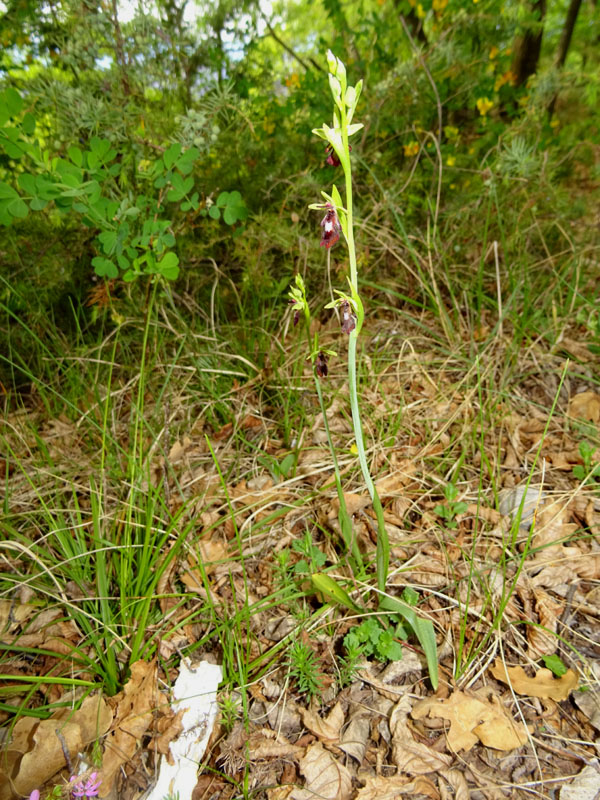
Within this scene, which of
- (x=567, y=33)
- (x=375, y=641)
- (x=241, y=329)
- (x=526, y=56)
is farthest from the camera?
(x=567, y=33)

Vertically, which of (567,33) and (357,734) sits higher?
(567,33)

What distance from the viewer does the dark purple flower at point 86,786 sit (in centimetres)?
111

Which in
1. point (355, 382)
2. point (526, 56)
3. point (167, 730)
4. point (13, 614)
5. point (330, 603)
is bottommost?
point (167, 730)

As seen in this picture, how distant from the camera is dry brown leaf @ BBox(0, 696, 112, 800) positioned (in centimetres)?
118

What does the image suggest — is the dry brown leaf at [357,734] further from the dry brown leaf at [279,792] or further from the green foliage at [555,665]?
the green foliage at [555,665]

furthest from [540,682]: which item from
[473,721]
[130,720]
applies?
[130,720]

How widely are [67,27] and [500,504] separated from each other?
296cm

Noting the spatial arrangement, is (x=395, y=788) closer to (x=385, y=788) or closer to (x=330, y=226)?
(x=385, y=788)

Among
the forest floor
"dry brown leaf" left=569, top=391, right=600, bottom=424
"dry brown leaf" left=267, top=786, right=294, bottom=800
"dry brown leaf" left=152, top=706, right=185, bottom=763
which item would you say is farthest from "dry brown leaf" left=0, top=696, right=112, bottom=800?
"dry brown leaf" left=569, top=391, right=600, bottom=424

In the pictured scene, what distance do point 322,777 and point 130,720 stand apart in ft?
1.71

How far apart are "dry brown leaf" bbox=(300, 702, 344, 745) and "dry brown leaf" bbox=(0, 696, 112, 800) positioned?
53 centimetres

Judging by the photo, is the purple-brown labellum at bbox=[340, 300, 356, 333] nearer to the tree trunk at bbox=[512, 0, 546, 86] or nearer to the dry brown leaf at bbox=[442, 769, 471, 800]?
the dry brown leaf at bbox=[442, 769, 471, 800]

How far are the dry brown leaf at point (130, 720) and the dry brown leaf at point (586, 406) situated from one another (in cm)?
193

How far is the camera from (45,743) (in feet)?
4.03
